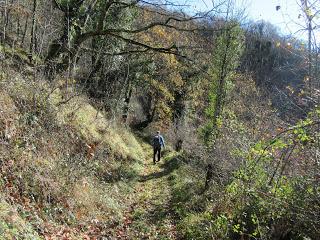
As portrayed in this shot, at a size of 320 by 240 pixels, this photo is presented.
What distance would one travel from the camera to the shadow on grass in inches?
633

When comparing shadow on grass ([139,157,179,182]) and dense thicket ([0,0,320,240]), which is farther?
shadow on grass ([139,157,179,182])

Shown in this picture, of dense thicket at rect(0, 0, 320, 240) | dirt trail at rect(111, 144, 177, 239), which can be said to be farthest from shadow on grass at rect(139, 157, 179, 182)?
dense thicket at rect(0, 0, 320, 240)

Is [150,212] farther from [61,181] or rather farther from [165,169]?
[165,169]

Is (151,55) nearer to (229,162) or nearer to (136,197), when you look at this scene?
(136,197)

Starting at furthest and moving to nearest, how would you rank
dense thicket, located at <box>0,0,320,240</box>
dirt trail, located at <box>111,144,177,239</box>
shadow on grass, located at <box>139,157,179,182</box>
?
1. shadow on grass, located at <box>139,157,179,182</box>
2. dirt trail, located at <box>111,144,177,239</box>
3. dense thicket, located at <box>0,0,320,240</box>

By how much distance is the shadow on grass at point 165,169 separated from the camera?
16.1 metres

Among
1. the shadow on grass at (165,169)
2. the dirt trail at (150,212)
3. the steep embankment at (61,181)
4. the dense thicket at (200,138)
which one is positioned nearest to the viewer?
the dense thicket at (200,138)

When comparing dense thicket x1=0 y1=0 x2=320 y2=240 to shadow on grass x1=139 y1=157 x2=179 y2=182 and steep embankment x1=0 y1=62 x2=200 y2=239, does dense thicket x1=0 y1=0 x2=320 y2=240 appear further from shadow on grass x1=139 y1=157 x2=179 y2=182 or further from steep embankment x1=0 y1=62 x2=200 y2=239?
shadow on grass x1=139 y1=157 x2=179 y2=182

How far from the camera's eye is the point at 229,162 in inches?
409

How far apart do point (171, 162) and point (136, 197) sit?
7087mm

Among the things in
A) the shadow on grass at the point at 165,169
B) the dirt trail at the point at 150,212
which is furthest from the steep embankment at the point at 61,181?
the shadow on grass at the point at 165,169

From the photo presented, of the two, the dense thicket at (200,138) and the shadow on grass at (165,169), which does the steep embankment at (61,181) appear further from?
the shadow on grass at (165,169)

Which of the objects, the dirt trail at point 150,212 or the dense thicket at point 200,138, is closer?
the dense thicket at point 200,138

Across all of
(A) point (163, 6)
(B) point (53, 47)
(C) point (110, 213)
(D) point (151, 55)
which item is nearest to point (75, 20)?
(B) point (53, 47)
